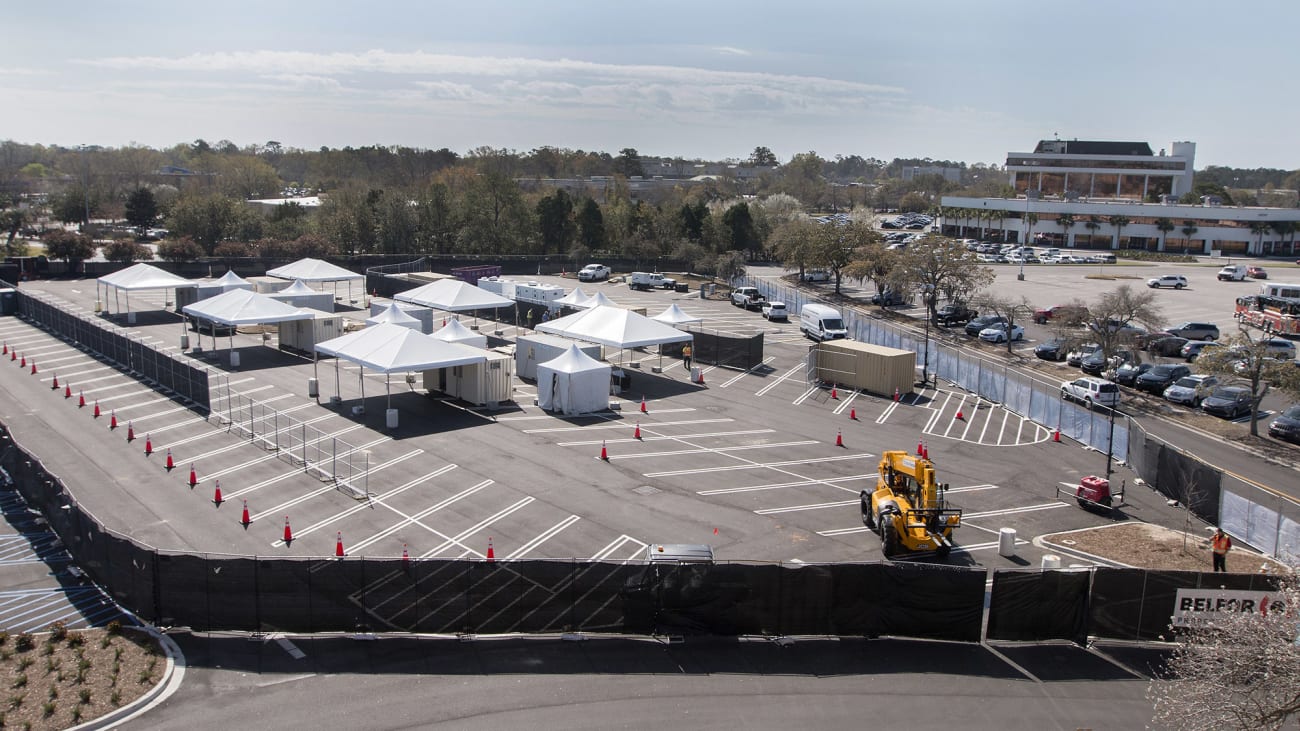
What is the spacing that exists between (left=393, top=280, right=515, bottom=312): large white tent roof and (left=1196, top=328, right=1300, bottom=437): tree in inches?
1318

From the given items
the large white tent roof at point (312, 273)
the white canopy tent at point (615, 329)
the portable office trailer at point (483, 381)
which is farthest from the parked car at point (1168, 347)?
the large white tent roof at point (312, 273)

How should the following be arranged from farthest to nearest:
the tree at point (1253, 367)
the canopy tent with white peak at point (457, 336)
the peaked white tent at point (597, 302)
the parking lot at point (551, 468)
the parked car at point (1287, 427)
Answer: the peaked white tent at point (597, 302), the canopy tent with white peak at point (457, 336), the parked car at point (1287, 427), the tree at point (1253, 367), the parking lot at point (551, 468)

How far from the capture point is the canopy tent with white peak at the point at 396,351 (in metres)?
33.4

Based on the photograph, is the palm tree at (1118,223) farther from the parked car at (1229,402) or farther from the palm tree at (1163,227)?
the parked car at (1229,402)

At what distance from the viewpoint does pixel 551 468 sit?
2780 cm

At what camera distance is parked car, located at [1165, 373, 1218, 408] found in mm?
39031

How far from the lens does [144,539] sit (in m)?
22.0

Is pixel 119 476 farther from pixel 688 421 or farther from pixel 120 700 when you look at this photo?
pixel 688 421

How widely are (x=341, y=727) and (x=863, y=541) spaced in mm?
13272

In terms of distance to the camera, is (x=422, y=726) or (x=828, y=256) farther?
(x=828, y=256)

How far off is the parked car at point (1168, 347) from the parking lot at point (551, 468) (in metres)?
16.9

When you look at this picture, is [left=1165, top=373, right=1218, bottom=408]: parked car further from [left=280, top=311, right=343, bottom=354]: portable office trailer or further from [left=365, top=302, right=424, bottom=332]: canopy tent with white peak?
[left=280, top=311, right=343, bottom=354]: portable office trailer

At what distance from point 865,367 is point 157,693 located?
30.5 metres

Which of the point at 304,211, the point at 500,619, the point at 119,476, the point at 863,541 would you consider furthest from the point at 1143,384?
the point at 304,211
